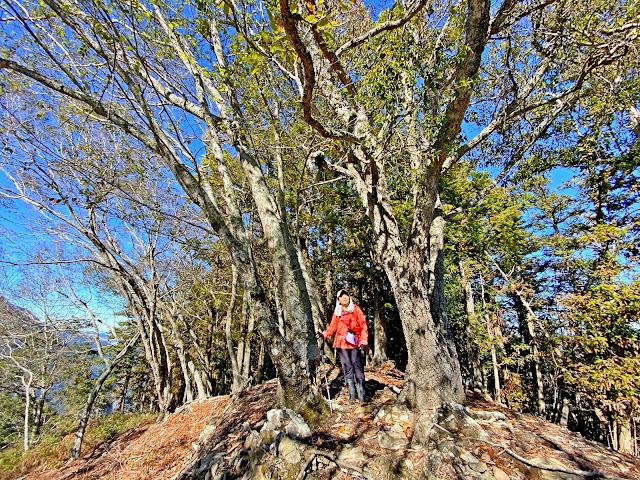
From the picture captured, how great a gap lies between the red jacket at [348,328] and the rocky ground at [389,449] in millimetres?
836

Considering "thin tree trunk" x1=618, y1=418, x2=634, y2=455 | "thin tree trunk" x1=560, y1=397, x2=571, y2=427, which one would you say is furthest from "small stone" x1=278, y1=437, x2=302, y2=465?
"thin tree trunk" x1=560, y1=397, x2=571, y2=427

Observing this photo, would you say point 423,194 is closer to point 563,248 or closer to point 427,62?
point 427,62

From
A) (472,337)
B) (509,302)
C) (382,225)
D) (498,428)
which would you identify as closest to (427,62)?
(382,225)

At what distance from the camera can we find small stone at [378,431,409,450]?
325 cm

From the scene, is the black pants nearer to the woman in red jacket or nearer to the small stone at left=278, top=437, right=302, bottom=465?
the woman in red jacket

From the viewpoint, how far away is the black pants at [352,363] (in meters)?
4.35

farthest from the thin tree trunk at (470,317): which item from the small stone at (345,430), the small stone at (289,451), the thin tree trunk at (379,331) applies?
the small stone at (289,451)

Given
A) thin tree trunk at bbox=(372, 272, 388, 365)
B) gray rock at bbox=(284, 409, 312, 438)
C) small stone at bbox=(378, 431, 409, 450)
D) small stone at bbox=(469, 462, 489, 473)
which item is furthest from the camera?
thin tree trunk at bbox=(372, 272, 388, 365)

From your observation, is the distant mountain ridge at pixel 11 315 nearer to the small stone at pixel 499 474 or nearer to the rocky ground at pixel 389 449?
the rocky ground at pixel 389 449

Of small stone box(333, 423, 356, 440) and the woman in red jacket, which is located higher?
the woman in red jacket

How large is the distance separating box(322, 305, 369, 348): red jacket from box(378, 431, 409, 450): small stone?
1.24 m

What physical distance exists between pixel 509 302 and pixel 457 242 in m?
5.26

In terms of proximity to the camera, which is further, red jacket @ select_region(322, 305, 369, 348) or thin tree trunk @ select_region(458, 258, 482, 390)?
thin tree trunk @ select_region(458, 258, 482, 390)

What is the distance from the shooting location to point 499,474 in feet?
8.95
